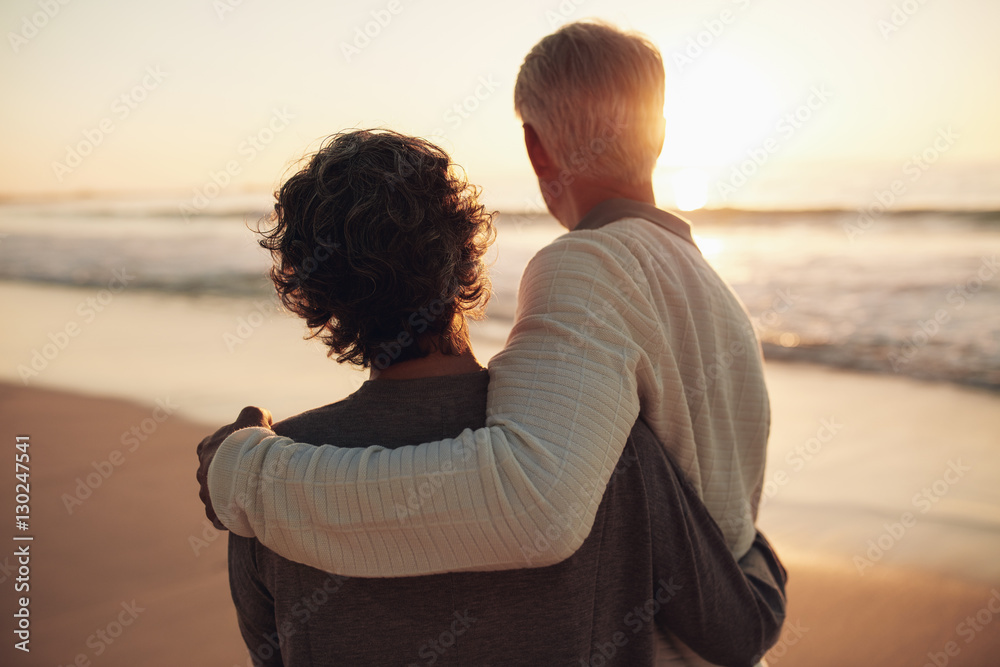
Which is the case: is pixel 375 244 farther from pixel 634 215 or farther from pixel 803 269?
pixel 803 269

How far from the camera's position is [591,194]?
1.72 m

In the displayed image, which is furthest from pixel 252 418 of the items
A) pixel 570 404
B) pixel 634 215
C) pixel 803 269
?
pixel 803 269

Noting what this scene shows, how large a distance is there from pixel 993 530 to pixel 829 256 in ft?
30.0

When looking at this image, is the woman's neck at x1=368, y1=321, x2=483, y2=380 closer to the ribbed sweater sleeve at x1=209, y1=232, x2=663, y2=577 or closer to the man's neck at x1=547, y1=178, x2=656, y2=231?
the ribbed sweater sleeve at x1=209, y1=232, x2=663, y2=577

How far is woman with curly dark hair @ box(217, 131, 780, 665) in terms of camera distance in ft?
4.12

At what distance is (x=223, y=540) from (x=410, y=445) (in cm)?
312

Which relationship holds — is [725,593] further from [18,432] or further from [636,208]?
[18,432]

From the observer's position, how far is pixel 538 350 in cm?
125

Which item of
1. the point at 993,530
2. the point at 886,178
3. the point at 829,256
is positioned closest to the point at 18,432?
the point at 993,530

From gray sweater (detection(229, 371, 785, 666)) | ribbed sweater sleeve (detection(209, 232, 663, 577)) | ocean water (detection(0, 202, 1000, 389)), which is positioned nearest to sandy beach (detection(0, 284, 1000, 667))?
ocean water (detection(0, 202, 1000, 389))

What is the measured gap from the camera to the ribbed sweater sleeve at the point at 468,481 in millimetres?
1096

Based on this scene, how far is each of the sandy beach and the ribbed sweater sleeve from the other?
233 cm

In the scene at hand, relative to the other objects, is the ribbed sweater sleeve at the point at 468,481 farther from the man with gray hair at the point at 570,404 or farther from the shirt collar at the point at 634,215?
the shirt collar at the point at 634,215

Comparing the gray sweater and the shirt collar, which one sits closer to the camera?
the gray sweater
